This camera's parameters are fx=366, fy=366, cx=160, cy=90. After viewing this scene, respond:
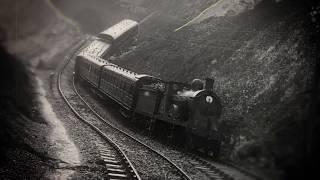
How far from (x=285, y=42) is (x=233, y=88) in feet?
14.2

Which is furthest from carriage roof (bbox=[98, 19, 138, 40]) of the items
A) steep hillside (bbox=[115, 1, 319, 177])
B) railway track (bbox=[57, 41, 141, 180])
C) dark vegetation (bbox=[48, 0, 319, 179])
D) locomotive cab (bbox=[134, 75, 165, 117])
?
railway track (bbox=[57, 41, 141, 180])

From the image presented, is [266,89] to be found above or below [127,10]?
below

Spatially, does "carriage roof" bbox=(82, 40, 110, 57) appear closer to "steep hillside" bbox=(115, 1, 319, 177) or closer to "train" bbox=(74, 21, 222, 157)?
"steep hillside" bbox=(115, 1, 319, 177)

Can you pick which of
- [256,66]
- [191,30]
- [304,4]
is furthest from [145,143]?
[191,30]

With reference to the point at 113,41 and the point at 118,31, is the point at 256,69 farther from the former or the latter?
the point at 118,31

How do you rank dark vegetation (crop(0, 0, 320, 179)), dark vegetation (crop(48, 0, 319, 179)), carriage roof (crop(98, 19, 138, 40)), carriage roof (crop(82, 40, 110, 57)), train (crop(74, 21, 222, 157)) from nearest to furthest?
dark vegetation (crop(0, 0, 320, 179)) < dark vegetation (crop(48, 0, 319, 179)) < train (crop(74, 21, 222, 157)) < carriage roof (crop(82, 40, 110, 57)) < carriage roof (crop(98, 19, 138, 40))

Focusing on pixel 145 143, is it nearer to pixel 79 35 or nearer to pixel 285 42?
pixel 285 42

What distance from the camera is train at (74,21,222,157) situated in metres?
16.7

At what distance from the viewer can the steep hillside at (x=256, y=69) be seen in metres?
15.5

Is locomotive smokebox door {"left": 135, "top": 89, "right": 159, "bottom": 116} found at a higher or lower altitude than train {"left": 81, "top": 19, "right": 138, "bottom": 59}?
lower

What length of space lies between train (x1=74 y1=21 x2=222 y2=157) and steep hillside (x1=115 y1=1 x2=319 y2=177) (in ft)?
5.23

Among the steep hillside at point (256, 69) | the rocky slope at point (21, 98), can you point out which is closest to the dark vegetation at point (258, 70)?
the steep hillside at point (256, 69)

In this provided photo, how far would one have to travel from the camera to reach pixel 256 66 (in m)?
22.3

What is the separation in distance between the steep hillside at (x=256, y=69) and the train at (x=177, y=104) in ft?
5.23
